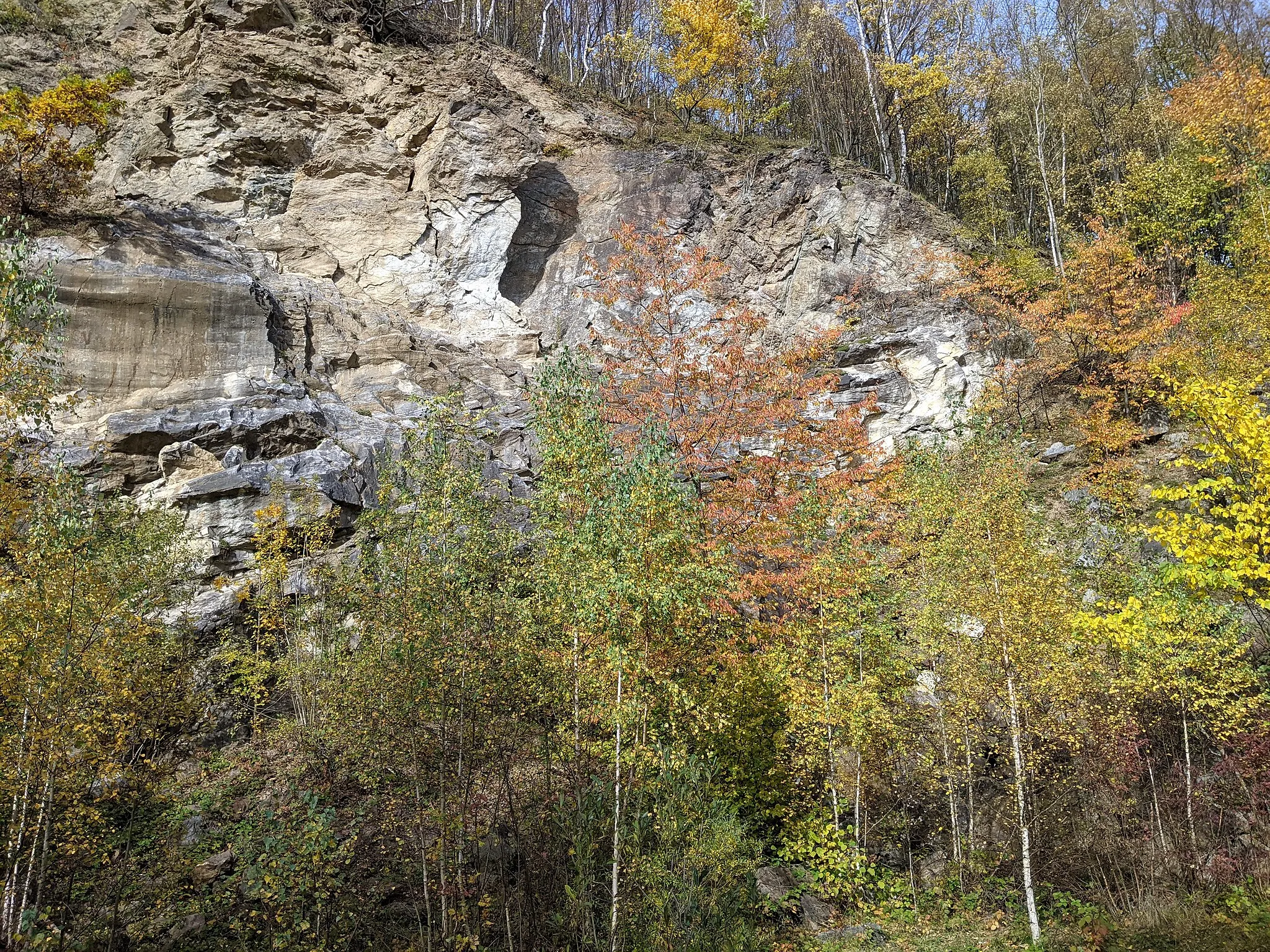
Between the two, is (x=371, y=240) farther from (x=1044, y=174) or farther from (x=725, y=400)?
(x=1044, y=174)

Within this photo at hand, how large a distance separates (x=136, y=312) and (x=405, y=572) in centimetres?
1776

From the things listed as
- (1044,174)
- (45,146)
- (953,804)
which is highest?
(1044,174)

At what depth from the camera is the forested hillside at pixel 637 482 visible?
10.4 m

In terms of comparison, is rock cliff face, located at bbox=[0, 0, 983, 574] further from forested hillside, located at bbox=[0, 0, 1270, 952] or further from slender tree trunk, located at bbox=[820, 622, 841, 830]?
slender tree trunk, located at bbox=[820, 622, 841, 830]

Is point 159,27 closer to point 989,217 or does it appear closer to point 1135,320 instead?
point 989,217

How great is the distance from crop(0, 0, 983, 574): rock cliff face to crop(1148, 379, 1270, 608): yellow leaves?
1492cm

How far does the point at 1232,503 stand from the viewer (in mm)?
11305

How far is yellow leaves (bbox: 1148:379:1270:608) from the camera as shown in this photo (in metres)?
10.5

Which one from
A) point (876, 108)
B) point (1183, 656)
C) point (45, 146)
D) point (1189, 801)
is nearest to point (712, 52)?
point (876, 108)

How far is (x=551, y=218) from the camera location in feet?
99.3

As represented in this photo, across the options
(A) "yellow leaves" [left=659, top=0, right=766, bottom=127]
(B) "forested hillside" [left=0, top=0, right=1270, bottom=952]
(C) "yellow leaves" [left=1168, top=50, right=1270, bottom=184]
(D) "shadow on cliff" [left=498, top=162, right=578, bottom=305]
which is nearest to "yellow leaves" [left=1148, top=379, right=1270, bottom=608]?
(B) "forested hillside" [left=0, top=0, right=1270, bottom=952]

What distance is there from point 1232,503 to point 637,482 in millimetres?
10444

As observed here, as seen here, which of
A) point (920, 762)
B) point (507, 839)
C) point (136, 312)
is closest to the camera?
point (507, 839)

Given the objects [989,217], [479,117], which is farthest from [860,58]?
[479,117]
